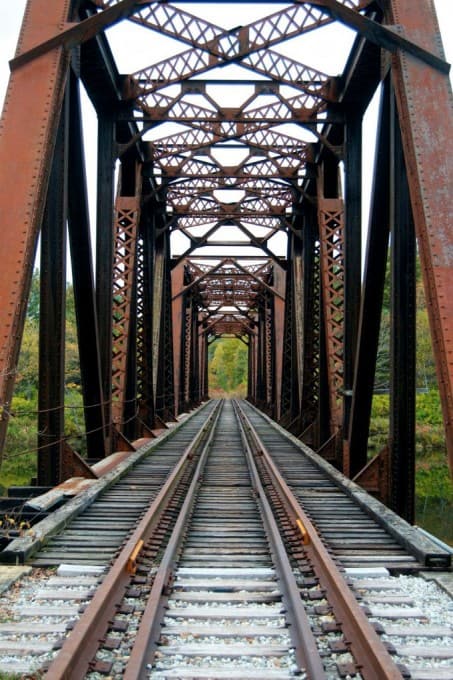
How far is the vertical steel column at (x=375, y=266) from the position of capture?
7707 mm

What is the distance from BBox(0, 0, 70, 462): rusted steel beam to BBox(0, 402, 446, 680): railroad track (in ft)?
4.45

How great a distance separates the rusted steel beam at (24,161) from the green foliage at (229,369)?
9112 centimetres

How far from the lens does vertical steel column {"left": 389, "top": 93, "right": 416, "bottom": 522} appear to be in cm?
707

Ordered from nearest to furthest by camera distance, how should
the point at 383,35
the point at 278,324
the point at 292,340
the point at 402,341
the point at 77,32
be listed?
the point at 383,35, the point at 77,32, the point at 402,341, the point at 292,340, the point at 278,324

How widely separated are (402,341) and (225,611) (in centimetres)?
411

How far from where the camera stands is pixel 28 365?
32.4 meters

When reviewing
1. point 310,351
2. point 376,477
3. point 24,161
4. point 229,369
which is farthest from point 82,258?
point 229,369

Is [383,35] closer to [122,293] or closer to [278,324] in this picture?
[122,293]

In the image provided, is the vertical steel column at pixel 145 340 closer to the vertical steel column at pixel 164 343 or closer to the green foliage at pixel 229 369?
the vertical steel column at pixel 164 343

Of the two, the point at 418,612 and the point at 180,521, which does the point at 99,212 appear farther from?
the point at 418,612

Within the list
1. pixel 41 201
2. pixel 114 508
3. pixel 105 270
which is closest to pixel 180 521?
pixel 114 508

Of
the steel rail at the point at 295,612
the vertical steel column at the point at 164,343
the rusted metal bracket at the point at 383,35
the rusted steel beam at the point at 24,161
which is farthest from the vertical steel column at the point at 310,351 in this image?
the rusted steel beam at the point at 24,161

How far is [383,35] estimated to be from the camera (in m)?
6.42

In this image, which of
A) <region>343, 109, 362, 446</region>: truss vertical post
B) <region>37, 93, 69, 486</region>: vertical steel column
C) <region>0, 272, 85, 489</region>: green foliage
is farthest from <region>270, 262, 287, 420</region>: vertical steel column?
<region>37, 93, 69, 486</region>: vertical steel column
